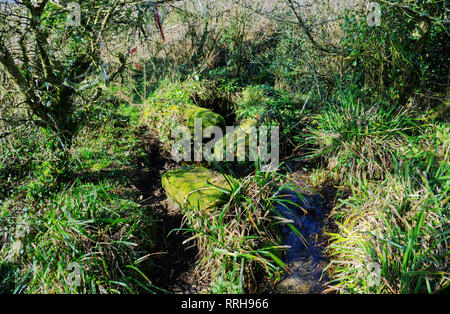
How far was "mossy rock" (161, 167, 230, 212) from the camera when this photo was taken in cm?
301

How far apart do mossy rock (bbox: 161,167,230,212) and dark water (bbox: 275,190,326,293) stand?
71 centimetres

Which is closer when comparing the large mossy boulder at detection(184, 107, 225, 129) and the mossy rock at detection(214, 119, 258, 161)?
the mossy rock at detection(214, 119, 258, 161)

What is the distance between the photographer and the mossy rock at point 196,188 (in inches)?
119

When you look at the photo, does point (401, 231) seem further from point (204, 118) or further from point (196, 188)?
point (204, 118)

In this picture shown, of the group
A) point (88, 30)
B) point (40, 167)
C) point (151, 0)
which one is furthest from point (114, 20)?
point (40, 167)

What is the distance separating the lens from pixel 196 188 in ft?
10.6

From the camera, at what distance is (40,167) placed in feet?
10.6

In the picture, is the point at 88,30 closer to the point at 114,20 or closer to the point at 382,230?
the point at 114,20

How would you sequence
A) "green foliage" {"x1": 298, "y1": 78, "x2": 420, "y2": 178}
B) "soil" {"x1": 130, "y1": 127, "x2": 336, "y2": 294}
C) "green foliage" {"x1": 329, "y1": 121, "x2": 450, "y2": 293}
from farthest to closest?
"green foliage" {"x1": 298, "y1": 78, "x2": 420, "y2": 178} < "soil" {"x1": 130, "y1": 127, "x2": 336, "y2": 294} < "green foliage" {"x1": 329, "y1": 121, "x2": 450, "y2": 293}

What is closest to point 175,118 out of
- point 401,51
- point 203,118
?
point 203,118

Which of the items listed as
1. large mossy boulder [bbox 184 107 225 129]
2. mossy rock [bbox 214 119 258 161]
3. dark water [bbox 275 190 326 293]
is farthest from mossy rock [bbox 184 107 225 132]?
dark water [bbox 275 190 326 293]

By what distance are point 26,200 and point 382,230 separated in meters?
3.72

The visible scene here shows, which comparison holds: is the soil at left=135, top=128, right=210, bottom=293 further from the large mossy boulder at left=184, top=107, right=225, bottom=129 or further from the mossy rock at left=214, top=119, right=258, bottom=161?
the mossy rock at left=214, top=119, right=258, bottom=161

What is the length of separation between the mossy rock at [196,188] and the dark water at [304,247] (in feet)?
2.34
